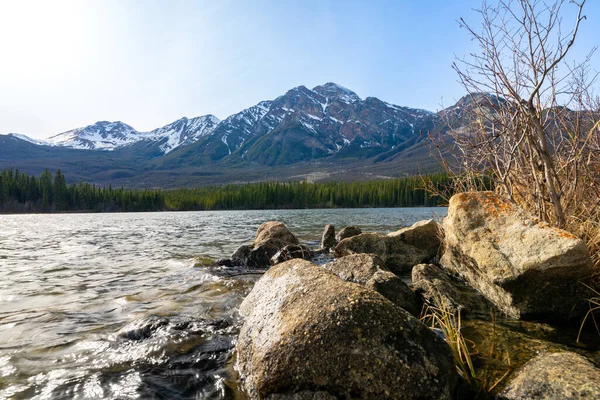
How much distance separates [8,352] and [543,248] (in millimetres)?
9511

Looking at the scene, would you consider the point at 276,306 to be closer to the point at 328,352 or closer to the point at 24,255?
the point at 328,352

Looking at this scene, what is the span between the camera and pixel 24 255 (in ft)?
54.5

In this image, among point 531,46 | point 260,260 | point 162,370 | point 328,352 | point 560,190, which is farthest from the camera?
point 260,260

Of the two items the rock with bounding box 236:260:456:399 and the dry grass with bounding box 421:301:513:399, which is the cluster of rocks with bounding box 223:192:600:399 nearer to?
the rock with bounding box 236:260:456:399

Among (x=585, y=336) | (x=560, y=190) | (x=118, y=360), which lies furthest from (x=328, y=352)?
(x=560, y=190)

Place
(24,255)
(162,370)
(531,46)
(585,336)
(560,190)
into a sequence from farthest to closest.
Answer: (24,255) < (560,190) < (531,46) < (585,336) < (162,370)

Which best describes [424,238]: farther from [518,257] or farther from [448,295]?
[518,257]

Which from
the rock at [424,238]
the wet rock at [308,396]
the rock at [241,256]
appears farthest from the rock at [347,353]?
the rock at [241,256]

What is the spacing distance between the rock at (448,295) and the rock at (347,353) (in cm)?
309

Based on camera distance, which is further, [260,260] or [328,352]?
[260,260]

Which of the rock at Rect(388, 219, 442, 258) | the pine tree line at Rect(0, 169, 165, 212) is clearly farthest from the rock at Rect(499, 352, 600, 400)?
the pine tree line at Rect(0, 169, 165, 212)

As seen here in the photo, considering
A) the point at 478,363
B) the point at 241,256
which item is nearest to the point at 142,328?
the point at 478,363

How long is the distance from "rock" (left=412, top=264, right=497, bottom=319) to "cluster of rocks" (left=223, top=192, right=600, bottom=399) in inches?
1.3

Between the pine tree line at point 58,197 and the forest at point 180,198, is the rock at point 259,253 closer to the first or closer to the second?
the forest at point 180,198
